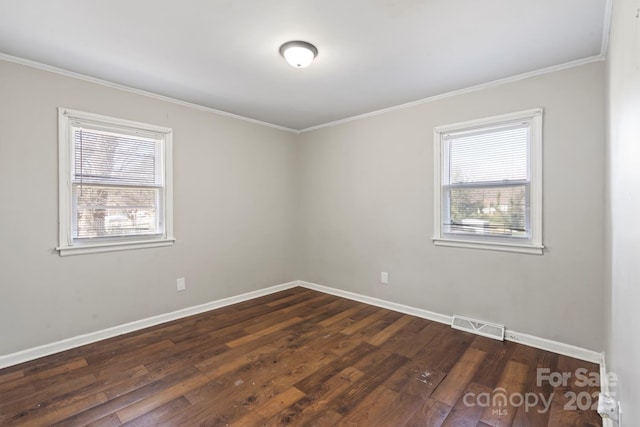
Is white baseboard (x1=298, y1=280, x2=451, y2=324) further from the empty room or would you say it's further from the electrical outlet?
the electrical outlet

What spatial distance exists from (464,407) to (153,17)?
310 cm

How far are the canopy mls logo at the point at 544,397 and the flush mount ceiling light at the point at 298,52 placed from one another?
8.51 feet

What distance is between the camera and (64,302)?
2.68 metres

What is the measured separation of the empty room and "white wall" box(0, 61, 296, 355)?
0.02 meters

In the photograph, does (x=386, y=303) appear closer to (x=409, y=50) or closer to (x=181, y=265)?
(x=181, y=265)

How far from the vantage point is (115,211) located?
3010 mm

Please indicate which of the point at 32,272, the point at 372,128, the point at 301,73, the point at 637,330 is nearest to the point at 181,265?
the point at 32,272

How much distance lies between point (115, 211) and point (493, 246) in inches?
144

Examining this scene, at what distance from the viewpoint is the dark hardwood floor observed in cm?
185

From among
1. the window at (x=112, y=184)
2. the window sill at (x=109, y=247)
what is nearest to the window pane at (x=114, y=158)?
the window at (x=112, y=184)

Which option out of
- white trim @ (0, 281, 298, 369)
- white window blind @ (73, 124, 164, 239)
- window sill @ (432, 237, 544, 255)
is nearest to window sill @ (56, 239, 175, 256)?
white window blind @ (73, 124, 164, 239)

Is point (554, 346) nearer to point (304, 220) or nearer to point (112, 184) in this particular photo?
point (304, 220)

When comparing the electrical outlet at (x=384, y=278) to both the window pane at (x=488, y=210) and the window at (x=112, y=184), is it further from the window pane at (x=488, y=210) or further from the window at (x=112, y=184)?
the window at (x=112, y=184)

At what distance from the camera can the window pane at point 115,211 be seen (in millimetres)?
2816
